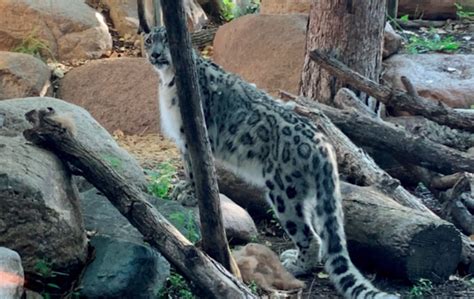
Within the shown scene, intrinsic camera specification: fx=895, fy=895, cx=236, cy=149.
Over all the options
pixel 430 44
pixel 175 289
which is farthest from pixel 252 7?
pixel 175 289

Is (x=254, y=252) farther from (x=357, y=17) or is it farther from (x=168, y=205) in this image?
(x=357, y=17)

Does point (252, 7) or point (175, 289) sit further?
point (252, 7)

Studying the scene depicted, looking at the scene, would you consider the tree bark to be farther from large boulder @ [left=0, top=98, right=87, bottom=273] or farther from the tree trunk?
the tree trunk

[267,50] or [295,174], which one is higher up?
[295,174]

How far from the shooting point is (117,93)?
1012 centimetres

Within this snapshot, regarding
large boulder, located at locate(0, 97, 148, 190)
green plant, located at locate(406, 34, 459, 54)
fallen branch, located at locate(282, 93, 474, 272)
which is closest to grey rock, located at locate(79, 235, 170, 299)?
large boulder, located at locate(0, 97, 148, 190)

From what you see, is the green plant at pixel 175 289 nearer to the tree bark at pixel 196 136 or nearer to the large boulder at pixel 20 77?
the tree bark at pixel 196 136

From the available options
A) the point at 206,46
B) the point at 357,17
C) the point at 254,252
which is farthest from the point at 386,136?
the point at 206,46

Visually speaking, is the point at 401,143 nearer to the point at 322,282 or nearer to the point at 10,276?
the point at 322,282

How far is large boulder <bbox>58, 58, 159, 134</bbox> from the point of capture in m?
9.98

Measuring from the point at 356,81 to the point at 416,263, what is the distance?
2.65m

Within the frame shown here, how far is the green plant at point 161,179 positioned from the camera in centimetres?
692

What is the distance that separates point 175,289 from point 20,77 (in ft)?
16.4

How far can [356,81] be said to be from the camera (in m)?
8.07
